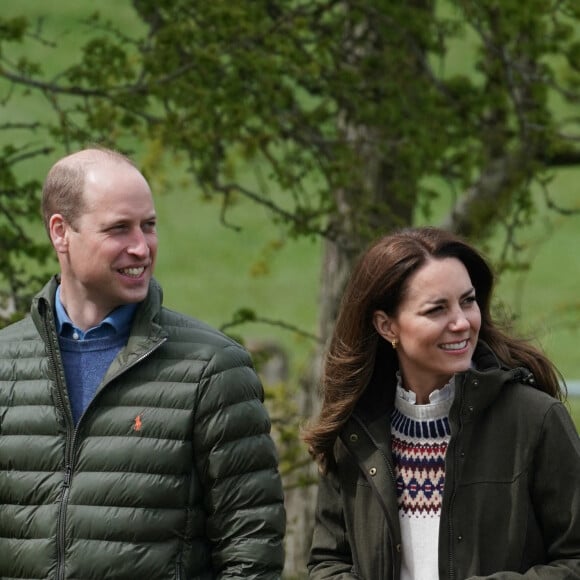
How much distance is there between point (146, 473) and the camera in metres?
4.25

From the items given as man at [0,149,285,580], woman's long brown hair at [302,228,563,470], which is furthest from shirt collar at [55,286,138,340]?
woman's long brown hair at [302,228,563,470]

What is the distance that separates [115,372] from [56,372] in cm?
17

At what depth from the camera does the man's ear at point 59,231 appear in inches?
175

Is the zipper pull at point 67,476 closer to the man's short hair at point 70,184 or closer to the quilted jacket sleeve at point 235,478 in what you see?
the quilted jacket sleeve at point 235,478

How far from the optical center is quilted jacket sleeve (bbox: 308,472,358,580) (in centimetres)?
455

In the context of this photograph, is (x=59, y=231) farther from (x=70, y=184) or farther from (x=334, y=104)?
(x=334, y=104)

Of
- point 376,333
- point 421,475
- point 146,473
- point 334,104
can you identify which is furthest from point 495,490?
point 334,104

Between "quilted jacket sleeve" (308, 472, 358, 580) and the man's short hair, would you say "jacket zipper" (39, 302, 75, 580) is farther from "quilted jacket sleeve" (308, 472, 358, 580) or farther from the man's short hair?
"quilted jacket sleeve" (308, 472, 358, 580)

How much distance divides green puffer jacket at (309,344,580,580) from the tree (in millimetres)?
3798

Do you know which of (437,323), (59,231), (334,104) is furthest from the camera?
(334,104)

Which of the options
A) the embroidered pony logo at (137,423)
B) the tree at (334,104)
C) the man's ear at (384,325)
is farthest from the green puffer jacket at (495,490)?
the tree at (334,104)

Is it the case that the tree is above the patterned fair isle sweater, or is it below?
above

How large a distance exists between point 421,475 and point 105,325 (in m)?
0.88

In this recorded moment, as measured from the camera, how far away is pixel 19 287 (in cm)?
786
